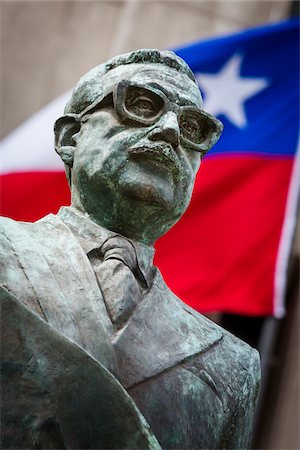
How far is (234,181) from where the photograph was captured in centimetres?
862

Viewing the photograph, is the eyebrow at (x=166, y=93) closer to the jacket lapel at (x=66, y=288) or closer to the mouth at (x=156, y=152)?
the mouth at (x=156, y=152)

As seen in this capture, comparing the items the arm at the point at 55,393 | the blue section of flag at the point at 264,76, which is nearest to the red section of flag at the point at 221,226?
the blue section of flag at the point at 264,76

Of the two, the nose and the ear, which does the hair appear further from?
the nose

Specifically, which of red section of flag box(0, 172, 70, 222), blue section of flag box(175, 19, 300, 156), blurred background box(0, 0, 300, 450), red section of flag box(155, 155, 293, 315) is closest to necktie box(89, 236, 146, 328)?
red section of flag box(155, 155, 293, 315)

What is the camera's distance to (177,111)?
383 cm

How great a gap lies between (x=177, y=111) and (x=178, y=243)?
452cm

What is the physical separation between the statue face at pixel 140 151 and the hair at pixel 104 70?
0.05 metres

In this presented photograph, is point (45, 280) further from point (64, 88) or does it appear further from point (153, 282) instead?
point (64, 88)

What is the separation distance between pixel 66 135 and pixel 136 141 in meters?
0.33

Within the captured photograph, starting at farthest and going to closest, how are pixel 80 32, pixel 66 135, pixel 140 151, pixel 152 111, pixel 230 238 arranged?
pixel 80 32
pixel 230 238
pixel 66 135
pixel 152 111
pixel 140 151

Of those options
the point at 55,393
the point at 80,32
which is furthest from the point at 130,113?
the point at 80,32

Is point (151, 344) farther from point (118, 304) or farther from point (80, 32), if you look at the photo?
point (80, 32)

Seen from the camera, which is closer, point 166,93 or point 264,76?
point 166,93

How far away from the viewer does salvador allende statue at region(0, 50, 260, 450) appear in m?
3.22
